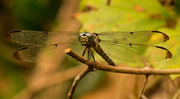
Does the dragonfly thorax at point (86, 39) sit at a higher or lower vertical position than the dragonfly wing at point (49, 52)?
higher

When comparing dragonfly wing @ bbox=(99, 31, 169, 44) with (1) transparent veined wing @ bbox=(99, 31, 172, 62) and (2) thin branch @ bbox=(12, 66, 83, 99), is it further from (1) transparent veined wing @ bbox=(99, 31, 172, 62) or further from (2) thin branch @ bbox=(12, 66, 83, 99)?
(2) thin branch @ bbox=(12, 66, 83, 99)

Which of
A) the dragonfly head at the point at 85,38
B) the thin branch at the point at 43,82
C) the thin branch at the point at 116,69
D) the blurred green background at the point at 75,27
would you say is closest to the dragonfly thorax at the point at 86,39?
the dragonfly head at the point at 85,38

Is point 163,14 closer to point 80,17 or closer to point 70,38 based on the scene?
point 80,17

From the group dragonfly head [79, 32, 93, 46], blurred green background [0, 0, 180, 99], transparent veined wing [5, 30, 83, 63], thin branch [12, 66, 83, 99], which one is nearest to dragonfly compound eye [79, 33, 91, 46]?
dragonfly head [79, 32, 93, 46]

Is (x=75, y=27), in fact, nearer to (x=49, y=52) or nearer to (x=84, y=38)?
(x=49, y=52)

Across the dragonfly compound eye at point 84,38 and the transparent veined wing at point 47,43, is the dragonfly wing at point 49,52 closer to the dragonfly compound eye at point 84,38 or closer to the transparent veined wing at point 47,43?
the transparent veined wing at point 47,43

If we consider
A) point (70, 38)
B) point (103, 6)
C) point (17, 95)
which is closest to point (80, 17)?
point (103, 6)

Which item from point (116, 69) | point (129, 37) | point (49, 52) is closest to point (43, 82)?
point (49, 52)
